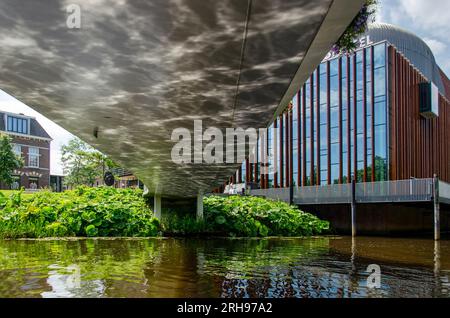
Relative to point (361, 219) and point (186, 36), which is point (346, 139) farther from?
point (186, 36)

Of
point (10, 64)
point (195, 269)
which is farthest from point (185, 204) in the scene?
point (10, 64)

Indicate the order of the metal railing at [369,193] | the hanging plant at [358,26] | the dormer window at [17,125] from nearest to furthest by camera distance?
the hanging plant at [358,26]
the metal railing at [369,193]
the dormer window at [17,125]

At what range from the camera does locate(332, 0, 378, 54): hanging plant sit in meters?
7.08

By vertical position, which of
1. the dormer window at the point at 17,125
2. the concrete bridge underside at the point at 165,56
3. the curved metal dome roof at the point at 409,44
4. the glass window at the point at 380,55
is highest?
the curved metal dome roof at the point at 409,44

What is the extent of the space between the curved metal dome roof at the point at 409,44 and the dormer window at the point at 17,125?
Result: 144 feet

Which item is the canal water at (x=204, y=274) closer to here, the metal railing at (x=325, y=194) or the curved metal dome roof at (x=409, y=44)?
the metal railing at (x=325, y=194)

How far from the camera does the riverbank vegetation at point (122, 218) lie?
61.1ft

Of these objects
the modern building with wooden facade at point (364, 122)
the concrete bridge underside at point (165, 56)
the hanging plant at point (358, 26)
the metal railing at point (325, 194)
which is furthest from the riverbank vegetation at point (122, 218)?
the hanging plant at point (358, 26)

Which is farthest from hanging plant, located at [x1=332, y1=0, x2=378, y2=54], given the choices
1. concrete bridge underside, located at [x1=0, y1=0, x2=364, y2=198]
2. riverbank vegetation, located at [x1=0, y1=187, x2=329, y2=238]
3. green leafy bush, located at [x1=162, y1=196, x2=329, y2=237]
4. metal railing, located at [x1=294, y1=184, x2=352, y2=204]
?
metal railing, located at [x1=294, y1=184, x2=352, y2=204]

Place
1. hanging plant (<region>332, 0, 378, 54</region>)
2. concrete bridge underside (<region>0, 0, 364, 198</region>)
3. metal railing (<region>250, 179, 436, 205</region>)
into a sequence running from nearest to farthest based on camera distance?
concrete bridge underside (<region>0, 0, 364, 198</region>) → hanging plant (<region>332, 0, 378, 54</region>) → metal railing (<region>250, 179, 436, 205</region>)

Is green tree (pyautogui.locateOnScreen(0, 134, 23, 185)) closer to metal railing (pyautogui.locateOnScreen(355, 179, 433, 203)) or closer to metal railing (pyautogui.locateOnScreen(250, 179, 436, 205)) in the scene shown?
metal railing (pyautogui.locateOnScreen(250, 179, 436, 205))

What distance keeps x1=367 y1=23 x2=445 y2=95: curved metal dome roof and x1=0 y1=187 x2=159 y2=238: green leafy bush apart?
29443 mm

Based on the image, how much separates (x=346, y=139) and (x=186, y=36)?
37.1 m

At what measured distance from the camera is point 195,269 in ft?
33.3
